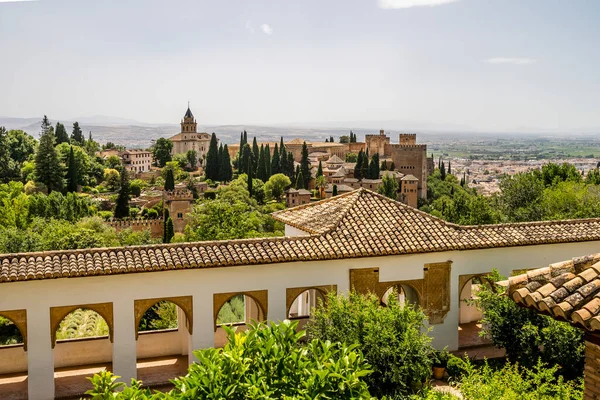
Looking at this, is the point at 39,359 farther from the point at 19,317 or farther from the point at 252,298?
the point at 252,298

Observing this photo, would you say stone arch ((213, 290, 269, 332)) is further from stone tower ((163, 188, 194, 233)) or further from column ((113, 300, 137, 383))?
stone tower ((163, 188, 194, 233))

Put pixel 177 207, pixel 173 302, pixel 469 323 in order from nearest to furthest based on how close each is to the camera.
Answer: pixel 173 302 → pixel 469 323 → pixel 177 207

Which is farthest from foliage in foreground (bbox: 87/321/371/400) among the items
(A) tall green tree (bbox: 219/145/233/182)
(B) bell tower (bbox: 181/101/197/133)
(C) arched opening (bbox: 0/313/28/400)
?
(B) bell tower (bbox: 181/101/197/133)

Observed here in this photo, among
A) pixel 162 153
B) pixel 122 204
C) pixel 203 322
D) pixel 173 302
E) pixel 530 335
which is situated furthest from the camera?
pixel 162 153

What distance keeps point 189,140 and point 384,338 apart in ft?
318

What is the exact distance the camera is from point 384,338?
884 centimetres

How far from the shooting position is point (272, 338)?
20.0 ft

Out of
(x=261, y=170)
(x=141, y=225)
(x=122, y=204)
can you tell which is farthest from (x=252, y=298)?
(x=261, y=170)

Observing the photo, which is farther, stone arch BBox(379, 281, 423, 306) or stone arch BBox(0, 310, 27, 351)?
stone arch BBox(379, 281, 423, 306)

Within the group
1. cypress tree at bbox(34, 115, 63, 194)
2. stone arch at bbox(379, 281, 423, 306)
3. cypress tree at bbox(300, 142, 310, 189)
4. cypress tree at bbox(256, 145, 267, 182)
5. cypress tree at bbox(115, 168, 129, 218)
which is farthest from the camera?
cypress tree at bbox(300, 142, 310, 189)

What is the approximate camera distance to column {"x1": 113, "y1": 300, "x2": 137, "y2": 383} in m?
10.2

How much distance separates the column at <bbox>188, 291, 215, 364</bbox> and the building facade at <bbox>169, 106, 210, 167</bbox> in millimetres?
89036

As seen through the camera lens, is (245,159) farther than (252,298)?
Yes

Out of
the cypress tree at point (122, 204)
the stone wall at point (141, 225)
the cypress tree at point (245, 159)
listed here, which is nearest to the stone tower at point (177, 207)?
the stone wall at point (141, 225)
